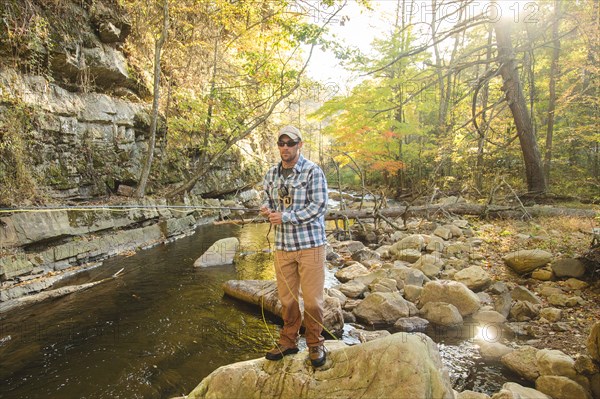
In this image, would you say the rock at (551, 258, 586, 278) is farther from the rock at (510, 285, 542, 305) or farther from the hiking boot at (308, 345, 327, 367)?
the hiking boot at (308, 345, 327, 367)

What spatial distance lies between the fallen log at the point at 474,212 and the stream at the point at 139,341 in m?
3.96

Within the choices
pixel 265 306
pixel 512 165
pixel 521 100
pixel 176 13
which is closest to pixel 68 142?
pixel 176 13

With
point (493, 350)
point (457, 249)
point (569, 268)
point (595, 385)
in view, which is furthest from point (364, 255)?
point (595, 385)

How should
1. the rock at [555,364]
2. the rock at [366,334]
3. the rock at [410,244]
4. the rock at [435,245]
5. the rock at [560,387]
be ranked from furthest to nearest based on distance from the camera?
the rock at [410,244], the rock at [435,245], the rock at [366,334], the rock at [555,364], the rock at [560,387]

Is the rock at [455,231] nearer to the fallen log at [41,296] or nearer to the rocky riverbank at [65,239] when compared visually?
the rocky riverbank at [65,239]

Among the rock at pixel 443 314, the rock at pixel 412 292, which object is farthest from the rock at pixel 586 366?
the rock at pixel 412 292

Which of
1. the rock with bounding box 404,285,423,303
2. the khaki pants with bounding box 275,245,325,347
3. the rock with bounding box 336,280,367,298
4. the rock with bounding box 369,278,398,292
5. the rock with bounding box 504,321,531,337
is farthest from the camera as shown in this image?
the rock with bounding box 336,280,367,298

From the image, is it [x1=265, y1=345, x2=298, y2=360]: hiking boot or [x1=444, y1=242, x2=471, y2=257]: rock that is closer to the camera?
[x1=265, y1=345, x2=298, y2=360]: hiking boot

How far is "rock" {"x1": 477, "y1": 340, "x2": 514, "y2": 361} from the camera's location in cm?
409

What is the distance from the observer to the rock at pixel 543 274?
5.57 meters

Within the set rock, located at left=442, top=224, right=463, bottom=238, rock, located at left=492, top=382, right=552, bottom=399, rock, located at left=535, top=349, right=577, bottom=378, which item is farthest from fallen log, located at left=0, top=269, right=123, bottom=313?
rock, located at left=442, top=224, right=463, bottom=238

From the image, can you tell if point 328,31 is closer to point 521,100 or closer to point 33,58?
point 521,100

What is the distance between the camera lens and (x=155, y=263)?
8750mm

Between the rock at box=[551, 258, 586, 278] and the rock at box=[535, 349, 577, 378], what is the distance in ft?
8.22
